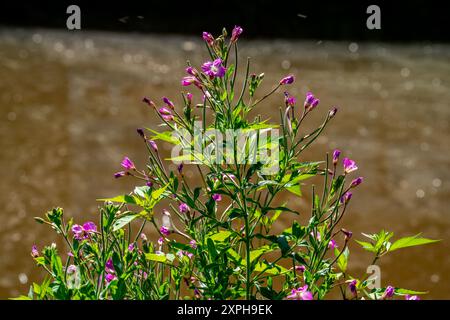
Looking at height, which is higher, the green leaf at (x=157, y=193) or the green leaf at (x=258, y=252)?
the green leaf at (x=157, y=193)

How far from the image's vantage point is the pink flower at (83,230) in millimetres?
1285

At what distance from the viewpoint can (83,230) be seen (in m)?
1.30

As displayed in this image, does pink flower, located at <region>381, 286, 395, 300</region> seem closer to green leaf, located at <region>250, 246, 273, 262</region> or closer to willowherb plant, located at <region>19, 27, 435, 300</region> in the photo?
willowherb plant, located at <region>19, 27, 435, 300</region>

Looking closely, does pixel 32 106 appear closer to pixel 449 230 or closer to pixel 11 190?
pixel 11 190

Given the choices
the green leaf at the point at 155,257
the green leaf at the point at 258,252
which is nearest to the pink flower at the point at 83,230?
the green leaf at the point at 155,257

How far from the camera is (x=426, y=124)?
20.0 feet

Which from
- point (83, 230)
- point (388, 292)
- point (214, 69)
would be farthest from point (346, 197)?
point (83, 230)

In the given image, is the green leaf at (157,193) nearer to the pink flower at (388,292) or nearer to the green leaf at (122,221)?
the green leaf at (122,221)

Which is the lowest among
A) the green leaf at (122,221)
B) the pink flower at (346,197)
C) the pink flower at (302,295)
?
the pink flower at (302,295)

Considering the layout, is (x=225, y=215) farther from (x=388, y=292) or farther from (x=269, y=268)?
(x=388, y=292)

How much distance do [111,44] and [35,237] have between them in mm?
4581

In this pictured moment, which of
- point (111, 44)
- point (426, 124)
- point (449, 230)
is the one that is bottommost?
point (449, 230)

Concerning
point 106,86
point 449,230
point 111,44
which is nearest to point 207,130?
point 449,230

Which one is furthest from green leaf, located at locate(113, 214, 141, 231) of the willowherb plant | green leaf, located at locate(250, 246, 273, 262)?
green leaf, located at locate(250, 246, 273, 262)
